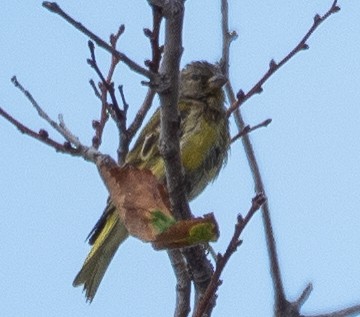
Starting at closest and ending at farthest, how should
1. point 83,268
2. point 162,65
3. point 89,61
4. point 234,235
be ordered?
1. point 234,235
2. point 162,65
3. point 89,61
4. point 83,268

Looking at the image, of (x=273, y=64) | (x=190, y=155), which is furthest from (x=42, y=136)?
(x=190, y=155)

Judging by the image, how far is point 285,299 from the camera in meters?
3.91

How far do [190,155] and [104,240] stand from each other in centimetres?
88

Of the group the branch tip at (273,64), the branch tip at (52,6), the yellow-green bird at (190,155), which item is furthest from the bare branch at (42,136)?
the yellow-green bird at (190,155)

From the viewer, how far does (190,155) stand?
22.5ft

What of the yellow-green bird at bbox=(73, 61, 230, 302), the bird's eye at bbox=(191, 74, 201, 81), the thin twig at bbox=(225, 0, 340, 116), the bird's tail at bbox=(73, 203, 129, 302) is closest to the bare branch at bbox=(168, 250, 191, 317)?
the thin twig at bbox=(225, 0, 340, 116)

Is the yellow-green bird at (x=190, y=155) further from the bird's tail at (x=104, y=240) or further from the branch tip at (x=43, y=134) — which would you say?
the branch tip at (x=43, y=134)

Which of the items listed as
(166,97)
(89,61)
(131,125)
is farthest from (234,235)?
(131,125)

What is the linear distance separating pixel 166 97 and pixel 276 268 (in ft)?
2.82

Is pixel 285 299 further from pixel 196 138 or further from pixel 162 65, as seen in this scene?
pixel 196 138

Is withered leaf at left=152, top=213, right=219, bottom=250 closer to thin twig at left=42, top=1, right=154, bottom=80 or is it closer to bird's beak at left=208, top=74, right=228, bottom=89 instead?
thin twig at left=42, top=1, right=154, bottom=80

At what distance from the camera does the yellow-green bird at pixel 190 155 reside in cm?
682

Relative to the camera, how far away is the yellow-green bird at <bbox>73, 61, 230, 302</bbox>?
6820 mm

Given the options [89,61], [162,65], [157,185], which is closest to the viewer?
[157,185]
